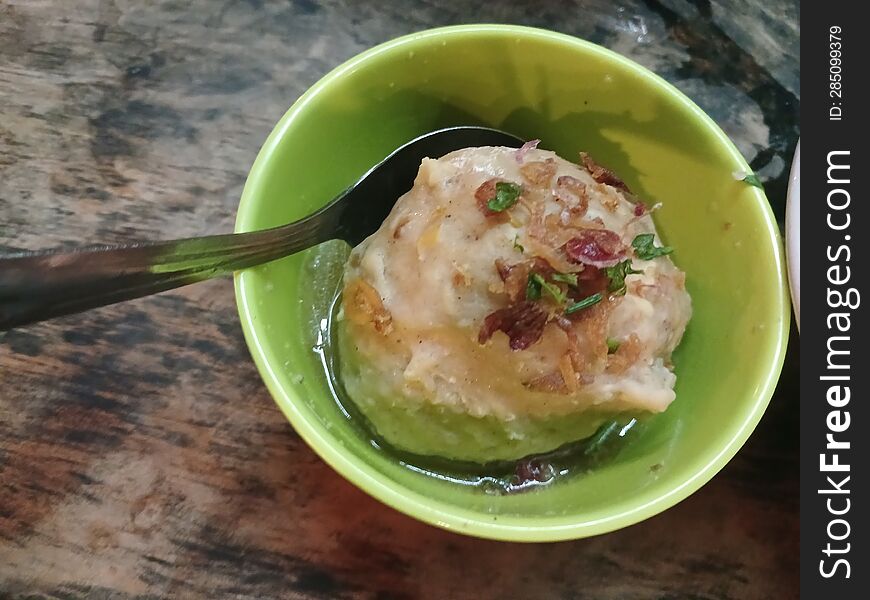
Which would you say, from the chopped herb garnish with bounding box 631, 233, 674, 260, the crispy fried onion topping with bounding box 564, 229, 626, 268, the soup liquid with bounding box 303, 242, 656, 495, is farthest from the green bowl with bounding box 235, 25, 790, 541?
the crispy fried onion topping with bounding box 564, 229, 626, 268

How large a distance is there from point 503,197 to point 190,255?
0.44 meters

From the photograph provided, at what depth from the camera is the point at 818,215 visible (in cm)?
120

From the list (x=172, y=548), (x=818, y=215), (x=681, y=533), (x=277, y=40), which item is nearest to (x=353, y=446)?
(x=172, y=548)

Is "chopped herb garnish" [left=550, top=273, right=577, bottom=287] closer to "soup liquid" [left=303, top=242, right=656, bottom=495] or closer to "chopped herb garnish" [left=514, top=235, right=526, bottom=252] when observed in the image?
"chopped herb garnish" [left=514, top=235, right=526, bottom=252]

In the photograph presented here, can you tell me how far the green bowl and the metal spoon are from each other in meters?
0.03

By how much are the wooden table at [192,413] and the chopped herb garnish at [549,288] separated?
45 centimetres

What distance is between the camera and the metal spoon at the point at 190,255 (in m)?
0.77

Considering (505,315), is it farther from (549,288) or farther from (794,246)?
(794,246)

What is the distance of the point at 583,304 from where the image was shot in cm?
107

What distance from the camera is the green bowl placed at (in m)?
1.03

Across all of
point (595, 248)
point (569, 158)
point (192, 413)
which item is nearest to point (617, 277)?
point (595, 248)

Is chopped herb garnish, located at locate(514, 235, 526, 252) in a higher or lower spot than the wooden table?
higher

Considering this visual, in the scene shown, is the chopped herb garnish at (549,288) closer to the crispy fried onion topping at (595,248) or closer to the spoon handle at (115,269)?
the crispy fried onion topping at (595,248)

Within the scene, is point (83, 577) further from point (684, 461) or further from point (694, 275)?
point (694, 275)
